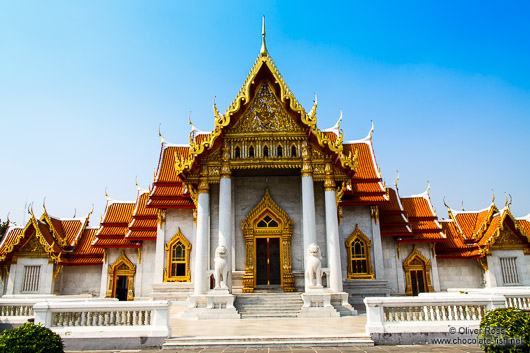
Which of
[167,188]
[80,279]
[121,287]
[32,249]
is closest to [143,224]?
[167,188]

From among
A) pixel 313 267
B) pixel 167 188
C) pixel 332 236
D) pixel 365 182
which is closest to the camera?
pixel 313 267

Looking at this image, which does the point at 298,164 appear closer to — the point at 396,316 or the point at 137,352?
the point at 396,316

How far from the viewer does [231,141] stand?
47.6ft

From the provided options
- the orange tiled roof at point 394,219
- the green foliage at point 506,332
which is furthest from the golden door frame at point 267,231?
the green foliage at point 506,332

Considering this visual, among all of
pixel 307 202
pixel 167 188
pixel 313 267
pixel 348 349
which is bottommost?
pixel 348 349

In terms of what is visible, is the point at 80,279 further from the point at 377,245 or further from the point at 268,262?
the point at 377,245

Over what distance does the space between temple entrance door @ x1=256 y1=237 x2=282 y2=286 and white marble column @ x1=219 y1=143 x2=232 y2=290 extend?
2.15m

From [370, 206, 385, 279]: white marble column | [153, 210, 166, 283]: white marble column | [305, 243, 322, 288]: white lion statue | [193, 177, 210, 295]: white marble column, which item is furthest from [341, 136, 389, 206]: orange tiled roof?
[153, 210, 166, 283]: white marble column

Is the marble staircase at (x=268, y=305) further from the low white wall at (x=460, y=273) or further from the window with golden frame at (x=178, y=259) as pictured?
the low white wall at (x=460, y=273)

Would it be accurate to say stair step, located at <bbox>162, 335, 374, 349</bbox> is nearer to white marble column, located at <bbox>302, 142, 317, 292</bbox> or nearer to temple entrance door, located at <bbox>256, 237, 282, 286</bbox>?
white marble column, located at <bbox>302, 142, 317, 292</bbox>

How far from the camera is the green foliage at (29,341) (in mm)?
5160

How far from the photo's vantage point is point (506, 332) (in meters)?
5.41

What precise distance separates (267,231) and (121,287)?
7733mm

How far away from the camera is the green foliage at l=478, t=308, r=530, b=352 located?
5.28 m
